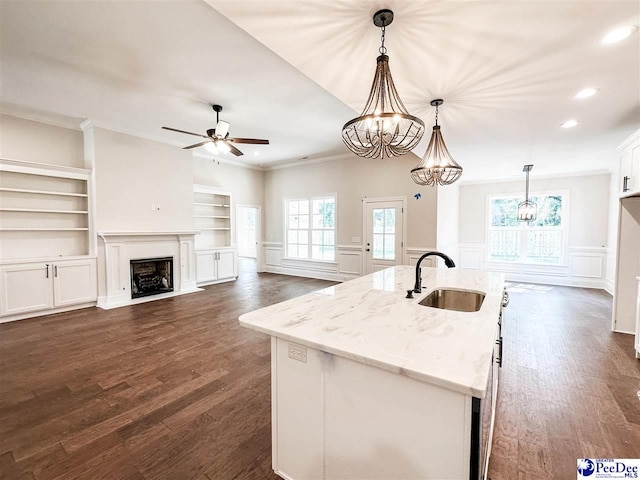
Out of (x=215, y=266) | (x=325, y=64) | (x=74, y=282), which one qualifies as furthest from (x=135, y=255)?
(x=325, y=64)

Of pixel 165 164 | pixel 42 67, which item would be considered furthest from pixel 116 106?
pixel 165 164

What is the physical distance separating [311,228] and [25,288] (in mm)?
5493

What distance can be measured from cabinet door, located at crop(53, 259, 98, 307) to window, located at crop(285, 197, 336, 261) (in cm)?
448

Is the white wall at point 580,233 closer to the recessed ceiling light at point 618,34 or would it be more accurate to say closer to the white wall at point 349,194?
the white wall at point 349,194

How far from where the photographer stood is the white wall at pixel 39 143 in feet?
14.2

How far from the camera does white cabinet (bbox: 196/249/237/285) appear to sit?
6.65 meters

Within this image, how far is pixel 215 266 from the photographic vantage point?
22.8ft

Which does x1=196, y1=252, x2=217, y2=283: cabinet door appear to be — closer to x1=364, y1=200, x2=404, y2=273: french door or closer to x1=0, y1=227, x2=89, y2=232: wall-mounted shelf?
x1=0, y1=227, x2=89, y2=232: wall-mounted shelf

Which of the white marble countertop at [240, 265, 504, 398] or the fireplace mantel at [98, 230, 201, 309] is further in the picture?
the fireplace mantel at [98, 230, 201, 309]

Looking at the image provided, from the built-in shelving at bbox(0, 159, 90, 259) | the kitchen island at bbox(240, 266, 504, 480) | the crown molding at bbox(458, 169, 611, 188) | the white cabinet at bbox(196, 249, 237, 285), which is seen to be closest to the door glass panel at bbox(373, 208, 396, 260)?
the crown molding at bbox(458, 169, 611, 188)

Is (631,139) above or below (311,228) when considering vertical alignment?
above

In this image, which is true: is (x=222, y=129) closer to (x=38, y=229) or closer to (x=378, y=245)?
(x=38, y=229)

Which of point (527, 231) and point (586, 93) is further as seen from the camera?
point (527, 231)

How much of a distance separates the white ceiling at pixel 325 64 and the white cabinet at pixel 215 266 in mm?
3118
